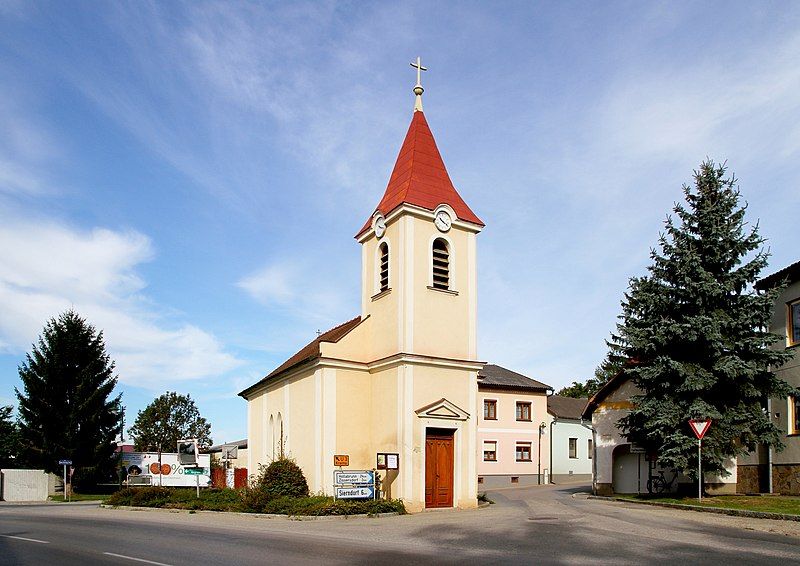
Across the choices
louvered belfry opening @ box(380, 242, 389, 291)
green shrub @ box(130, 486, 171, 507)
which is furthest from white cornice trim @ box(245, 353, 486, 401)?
green shrub @ box(130, 486, 171, 507)

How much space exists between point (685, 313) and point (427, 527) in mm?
12846

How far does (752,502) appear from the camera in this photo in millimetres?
20656

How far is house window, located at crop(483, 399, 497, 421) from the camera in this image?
45.1 meters

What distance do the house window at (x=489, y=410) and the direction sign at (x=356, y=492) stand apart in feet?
77.1

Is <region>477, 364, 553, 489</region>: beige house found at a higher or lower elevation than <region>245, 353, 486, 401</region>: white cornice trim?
lower

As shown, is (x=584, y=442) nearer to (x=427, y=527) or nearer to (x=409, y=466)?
(x=409, y=466)

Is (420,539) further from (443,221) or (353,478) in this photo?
(443,221)

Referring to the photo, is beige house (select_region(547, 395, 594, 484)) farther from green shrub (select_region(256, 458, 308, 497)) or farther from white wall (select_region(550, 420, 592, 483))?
green shrub (select_region(256, 458, 308, 497))

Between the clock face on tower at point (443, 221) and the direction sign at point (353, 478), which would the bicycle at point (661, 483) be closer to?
the direction sign at point (353, 478)

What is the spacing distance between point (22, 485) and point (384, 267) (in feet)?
97.8

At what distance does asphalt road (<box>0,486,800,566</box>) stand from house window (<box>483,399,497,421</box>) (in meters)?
23.6

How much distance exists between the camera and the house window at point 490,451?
44.6 meters

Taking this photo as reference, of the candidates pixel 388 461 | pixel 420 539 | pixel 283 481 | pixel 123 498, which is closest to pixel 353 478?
pixel 388 461

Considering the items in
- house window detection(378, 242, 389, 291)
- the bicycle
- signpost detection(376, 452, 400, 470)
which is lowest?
the bicycle
